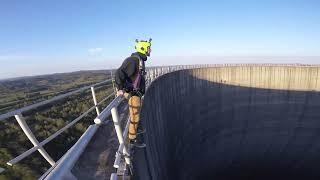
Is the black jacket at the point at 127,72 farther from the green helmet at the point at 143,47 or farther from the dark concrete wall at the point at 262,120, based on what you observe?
the dark concrete wall at the point at 262,120

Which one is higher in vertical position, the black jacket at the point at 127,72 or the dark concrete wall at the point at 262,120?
the black jacket at the point at 127,72

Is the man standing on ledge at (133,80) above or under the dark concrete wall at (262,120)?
above

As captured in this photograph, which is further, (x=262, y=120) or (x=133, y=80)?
(x=262, y=120)

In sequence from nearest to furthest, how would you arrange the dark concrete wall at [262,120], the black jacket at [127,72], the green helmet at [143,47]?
1. the black jacket at [127,72]
2. the green helmet at [143,47]
3. the dark concrete wall at [262,120]

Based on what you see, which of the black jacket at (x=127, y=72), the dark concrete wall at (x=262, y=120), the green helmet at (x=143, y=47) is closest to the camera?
the black jacket at (x=127, y=72)

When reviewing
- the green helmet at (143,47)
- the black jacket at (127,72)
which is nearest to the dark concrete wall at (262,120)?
the green helmet at (143,47)

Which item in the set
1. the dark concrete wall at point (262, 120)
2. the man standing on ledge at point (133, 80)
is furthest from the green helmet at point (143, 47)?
the dark concrete wall at point (262, 120)

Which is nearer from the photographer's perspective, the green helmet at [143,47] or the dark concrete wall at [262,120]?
the green helmet at [143,47]

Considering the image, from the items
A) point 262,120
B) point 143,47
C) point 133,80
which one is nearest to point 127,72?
point 133,80

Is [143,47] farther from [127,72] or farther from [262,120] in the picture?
[262,120]

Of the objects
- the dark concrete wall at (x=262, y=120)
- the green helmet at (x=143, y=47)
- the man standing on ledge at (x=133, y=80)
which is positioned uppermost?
the green helmet at (x=143, y=47)

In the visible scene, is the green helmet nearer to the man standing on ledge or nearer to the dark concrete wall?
the man standing on ledge
